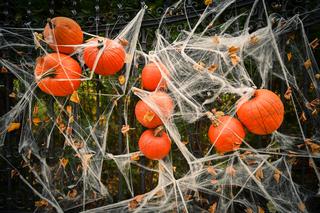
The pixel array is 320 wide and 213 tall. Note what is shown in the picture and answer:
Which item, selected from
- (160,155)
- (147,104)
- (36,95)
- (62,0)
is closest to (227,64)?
(147,104)

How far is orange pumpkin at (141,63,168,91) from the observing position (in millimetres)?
3064

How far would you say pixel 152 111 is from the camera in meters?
2.96

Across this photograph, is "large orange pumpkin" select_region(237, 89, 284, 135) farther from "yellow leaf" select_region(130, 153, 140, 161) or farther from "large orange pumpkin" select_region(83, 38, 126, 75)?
"large orange pumpkin" select_region(83, 38, 126, 75)

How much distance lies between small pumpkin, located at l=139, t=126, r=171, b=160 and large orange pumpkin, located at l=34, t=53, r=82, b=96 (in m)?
0.94

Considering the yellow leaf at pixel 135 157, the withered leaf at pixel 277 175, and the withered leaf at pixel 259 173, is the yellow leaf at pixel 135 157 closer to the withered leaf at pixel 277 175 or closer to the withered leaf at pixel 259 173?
the withered leaf at pixel 259 173

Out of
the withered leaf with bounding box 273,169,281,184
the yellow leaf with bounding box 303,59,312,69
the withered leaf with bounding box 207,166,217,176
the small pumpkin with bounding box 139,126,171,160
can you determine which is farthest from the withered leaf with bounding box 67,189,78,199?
the yellow leaf with bounding box 303,59,312,69

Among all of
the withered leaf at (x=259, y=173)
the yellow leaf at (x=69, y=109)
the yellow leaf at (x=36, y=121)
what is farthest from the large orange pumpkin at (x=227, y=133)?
the yellow leaf at (x=36, y=121)

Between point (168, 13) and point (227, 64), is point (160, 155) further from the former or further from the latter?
point (168, 13)

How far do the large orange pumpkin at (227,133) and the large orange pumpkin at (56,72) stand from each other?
1.49 m

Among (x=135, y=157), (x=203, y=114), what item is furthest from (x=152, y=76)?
(x=135, y=157)

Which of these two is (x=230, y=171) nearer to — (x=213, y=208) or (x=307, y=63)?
(x=213, y=208)

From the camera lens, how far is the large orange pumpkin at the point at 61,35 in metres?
3.16

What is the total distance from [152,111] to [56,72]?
106cm

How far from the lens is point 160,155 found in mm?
3082
